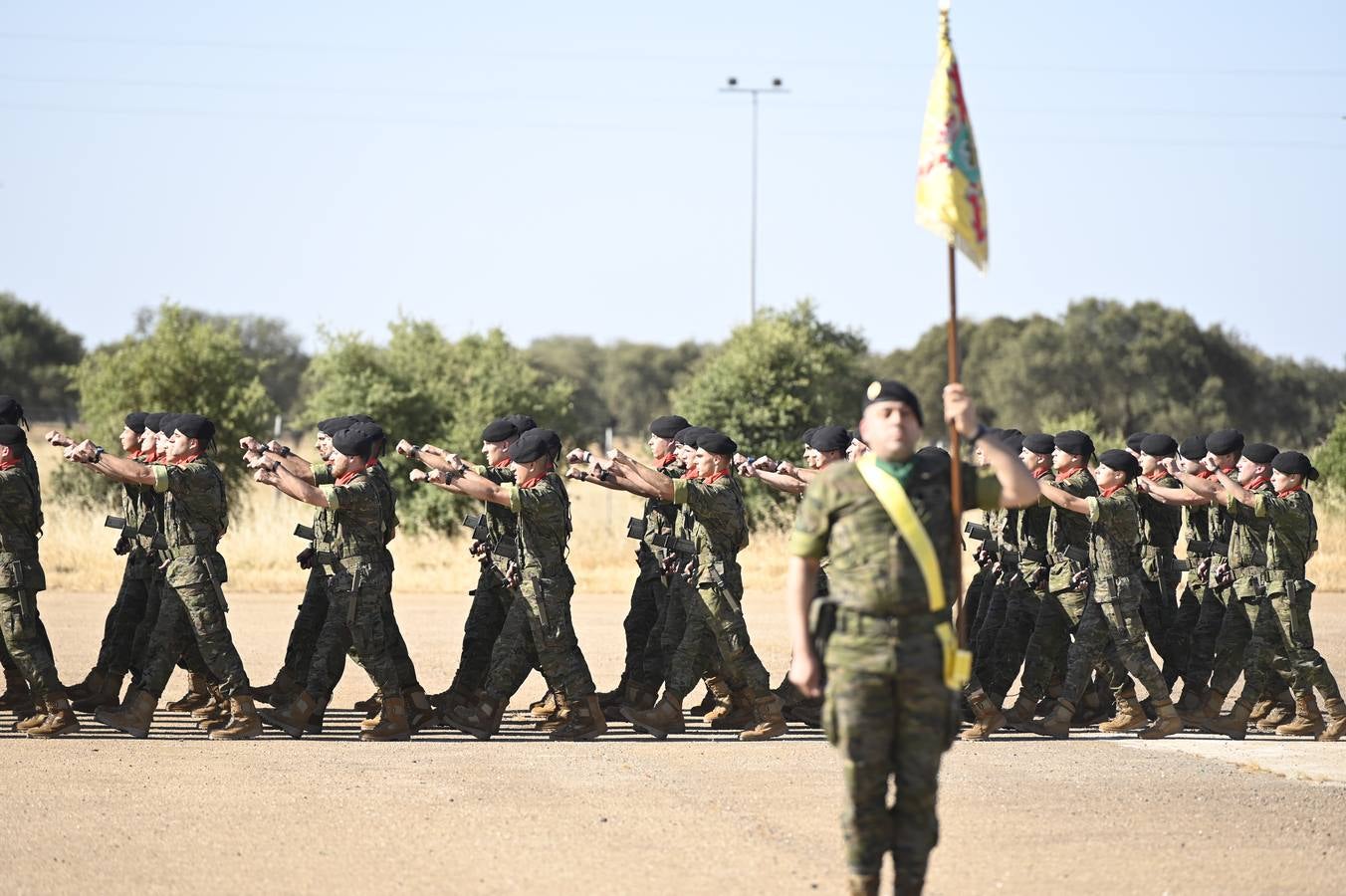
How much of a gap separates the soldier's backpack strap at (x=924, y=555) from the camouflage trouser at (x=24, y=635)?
244 inches

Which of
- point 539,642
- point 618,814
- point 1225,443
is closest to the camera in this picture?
point 618,814

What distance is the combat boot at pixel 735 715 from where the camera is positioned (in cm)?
1217

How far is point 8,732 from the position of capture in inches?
445

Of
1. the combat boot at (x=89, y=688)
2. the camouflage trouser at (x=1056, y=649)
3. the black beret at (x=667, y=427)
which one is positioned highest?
the black beret at (x=667, y=427)

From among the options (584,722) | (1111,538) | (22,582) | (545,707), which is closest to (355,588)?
(584,722)

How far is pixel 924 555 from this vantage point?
21.6 feet

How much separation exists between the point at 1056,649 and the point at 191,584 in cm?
551

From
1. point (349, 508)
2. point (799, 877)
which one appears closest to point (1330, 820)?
point (799, 877)

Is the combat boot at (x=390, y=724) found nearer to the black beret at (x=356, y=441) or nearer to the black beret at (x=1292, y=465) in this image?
the black beret at (x=356, y=441)

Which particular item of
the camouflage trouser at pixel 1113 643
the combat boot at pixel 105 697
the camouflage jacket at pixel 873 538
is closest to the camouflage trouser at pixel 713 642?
the camouflage trouser at pixel 1113 643

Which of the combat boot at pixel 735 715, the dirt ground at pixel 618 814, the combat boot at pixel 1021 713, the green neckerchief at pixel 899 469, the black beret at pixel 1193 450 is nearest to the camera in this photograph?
the green neckerchief at pixel 899 469

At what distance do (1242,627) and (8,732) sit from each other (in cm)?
790

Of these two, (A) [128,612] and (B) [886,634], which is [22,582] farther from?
(B) [886,634]

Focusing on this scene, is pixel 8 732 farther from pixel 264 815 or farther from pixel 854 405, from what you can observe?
pixel 854 405
